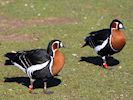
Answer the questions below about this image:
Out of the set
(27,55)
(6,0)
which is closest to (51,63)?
(27,55)

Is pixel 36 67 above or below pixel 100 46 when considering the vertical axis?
below

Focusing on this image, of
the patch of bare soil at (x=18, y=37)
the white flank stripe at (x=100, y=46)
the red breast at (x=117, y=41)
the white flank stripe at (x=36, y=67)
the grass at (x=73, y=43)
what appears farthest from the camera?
the patch of bare soil at (x=18, y=37)

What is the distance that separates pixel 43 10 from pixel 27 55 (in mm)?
10688

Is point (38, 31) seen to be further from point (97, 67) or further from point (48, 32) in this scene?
point (97, 67)

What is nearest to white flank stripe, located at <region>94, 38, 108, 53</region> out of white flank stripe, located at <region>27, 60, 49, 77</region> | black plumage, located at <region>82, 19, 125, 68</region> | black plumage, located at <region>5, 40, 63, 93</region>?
black plumage, located at <region>82, 19, 125, 68</region>

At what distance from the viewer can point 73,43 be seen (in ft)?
60.3

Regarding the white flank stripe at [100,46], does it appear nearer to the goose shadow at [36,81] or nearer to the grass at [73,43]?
the grass at [73,43]

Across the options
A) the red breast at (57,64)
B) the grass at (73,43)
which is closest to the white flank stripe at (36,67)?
the red breast at (57,64)

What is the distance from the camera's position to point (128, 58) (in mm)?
16453

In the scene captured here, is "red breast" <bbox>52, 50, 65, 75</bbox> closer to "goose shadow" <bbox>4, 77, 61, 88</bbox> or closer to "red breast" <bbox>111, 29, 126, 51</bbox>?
"goose shadow" <bbox>4, 77, 61, 88</bbox>

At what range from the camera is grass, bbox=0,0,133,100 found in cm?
1305

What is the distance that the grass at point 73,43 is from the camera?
13.0 meters

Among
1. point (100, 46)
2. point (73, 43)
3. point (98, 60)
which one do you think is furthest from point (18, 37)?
point (100, 46)

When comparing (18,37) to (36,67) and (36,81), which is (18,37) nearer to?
(36,81)
